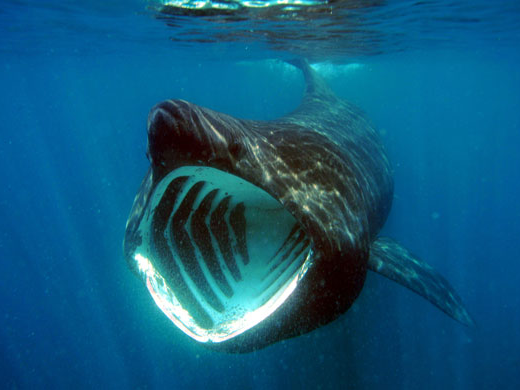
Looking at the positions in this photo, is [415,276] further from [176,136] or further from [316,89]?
[316,89]

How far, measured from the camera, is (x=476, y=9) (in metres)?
10.6

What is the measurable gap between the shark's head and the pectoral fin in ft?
2.06

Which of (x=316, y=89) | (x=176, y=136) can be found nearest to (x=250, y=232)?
(x=176, y=136)

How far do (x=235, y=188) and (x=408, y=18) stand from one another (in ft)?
36.2

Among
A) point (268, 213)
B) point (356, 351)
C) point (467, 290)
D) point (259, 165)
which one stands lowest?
point (467, 290)

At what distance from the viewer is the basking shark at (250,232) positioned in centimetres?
215

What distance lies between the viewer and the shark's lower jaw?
2.32 meters

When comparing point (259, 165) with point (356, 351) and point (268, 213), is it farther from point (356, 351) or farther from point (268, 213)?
point (356, 351)

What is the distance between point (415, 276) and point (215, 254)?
1982mm

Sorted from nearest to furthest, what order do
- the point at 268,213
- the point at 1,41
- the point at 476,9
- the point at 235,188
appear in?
the point at 235,188
the point at 268,213
the point at 476,9
the point at 1,41

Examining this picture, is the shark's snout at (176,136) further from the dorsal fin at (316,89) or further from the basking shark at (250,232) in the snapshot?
the dorsal fin at (316,89)

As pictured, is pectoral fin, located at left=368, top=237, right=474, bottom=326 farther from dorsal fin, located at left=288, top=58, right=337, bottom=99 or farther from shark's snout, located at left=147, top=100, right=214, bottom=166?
dorsal fin, located at left=288, top=58, right=337, bottom=99

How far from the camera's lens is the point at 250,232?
3641mm

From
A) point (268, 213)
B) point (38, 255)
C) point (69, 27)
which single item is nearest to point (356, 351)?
point (268, 213)
